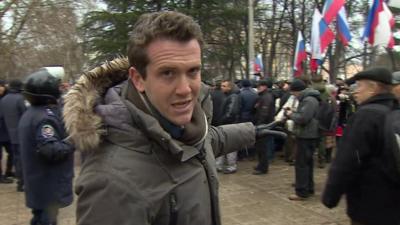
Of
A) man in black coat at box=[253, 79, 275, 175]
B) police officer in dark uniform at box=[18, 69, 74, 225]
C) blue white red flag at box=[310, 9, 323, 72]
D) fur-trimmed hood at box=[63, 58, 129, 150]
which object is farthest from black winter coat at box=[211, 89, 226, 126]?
fur-trimmed hood at box=[63, 58, 129, 150]

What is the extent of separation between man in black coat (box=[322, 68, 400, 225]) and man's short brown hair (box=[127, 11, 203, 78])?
6.96ft

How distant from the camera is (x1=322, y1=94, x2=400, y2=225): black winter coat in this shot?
10.6 ft

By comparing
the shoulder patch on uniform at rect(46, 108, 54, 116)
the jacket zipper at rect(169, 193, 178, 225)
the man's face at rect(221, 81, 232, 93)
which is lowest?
the man's face at rect(221, 81, 232, 93)

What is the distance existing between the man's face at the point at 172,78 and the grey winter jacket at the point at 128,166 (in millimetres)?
80

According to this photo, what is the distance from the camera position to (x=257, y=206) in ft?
20.6

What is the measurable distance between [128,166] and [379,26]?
8.30 meters

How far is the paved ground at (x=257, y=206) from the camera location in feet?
18.5

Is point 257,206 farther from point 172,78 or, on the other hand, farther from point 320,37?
point 320,37

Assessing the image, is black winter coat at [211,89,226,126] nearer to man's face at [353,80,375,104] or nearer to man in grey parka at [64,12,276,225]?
man's face at [353,80,375,104]

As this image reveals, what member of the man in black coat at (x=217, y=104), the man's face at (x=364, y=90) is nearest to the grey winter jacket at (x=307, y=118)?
the man in black coat at (x=217, y=104)

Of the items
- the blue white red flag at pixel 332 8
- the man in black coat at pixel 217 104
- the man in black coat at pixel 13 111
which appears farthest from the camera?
the blue white red flag at pixel 332 8

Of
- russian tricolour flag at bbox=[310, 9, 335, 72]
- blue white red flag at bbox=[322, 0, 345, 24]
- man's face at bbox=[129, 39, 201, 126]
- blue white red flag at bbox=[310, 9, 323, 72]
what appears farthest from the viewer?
blue white red flag at bbox=[310, 9, 323, 72]

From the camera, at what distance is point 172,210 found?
5.16 feet

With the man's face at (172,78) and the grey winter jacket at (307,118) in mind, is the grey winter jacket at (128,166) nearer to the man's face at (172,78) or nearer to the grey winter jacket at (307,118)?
the man's face at (172,78)
